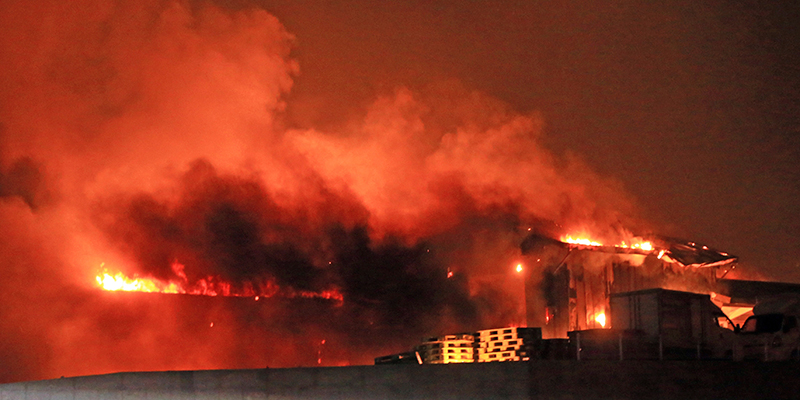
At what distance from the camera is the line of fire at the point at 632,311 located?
57.8 feet

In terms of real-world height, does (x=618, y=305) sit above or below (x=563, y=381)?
above

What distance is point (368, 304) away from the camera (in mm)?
29438

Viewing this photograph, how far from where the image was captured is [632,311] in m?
18.3

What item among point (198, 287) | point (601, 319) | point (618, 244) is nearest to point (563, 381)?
point (601, 319)

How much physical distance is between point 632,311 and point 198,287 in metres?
15.3

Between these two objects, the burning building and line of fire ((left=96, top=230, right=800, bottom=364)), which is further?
the burning building

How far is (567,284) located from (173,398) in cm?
1566

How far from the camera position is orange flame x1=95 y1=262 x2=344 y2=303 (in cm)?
2397

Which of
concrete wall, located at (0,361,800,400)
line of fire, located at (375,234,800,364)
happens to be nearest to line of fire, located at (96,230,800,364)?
line of fire, located at (375,234,800,364)

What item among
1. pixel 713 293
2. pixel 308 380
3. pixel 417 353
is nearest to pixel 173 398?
pixel 308 380

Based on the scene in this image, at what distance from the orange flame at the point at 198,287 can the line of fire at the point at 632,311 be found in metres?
7.59

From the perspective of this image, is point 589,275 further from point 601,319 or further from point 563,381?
point 563,381

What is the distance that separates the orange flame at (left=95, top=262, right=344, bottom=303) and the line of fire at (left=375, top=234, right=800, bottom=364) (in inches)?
299

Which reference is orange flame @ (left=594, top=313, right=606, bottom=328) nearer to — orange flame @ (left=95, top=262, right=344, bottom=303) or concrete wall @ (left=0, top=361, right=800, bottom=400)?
orange flame @ (left=95, top=262, right=344, bottom=303)
